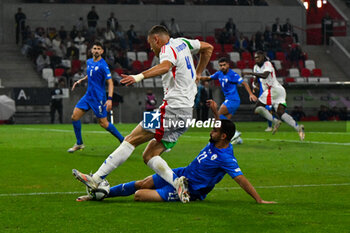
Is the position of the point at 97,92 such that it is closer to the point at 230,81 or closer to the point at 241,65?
the point at 230,81

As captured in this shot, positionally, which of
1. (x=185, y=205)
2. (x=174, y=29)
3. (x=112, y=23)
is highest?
(x=112, y=23)

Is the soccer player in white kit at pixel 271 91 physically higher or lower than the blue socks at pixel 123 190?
higher

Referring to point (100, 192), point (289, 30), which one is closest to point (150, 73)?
point (100, 192)

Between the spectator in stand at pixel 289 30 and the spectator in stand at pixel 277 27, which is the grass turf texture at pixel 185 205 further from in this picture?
the spectator in stand at pixel 289 30

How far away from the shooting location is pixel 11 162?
43.9ft

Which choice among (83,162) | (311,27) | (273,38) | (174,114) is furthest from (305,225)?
(311,27)

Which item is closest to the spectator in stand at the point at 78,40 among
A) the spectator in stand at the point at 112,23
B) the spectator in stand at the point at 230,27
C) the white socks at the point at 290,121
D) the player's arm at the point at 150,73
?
the spectator in stand at the point at 112,23

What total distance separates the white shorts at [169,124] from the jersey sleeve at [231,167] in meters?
0.92

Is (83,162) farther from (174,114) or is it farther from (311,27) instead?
(311,27)

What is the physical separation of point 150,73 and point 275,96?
12.9m

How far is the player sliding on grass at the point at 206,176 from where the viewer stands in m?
7.81

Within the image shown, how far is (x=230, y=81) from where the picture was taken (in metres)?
17.8

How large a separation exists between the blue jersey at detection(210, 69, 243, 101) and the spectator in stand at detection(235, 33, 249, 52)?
77.2 ft

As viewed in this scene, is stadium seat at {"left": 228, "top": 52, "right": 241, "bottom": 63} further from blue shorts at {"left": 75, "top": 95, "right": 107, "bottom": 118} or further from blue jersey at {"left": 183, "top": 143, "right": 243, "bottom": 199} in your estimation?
blue jersey at {"left": 183, "top": 143, "right": 243, "bottom": 199}
